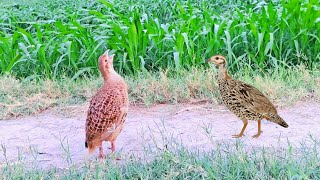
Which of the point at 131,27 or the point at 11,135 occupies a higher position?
the point at 131,27

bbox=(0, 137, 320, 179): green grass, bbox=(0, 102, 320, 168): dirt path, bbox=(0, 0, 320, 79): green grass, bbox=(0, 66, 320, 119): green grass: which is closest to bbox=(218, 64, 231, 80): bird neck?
bbox=(0, 102, 320, 168): dirt path

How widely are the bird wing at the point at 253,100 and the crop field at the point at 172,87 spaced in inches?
8.0

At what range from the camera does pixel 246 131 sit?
4.41 meters

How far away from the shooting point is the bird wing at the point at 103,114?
3.63 m

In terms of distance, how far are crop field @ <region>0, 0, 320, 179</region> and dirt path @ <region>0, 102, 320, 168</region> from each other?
15 millimetres

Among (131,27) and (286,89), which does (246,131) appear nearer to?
(286,89)

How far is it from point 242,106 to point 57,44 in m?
2.83

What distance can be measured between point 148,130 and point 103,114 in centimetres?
90

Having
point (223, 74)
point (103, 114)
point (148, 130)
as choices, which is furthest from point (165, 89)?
point (103, 114)

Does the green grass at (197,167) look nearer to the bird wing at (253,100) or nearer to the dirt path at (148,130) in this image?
the dirt path at (148,130)

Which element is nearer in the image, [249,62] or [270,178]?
[270,178]

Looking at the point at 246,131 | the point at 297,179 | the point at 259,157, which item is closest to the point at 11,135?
the point at 246,131

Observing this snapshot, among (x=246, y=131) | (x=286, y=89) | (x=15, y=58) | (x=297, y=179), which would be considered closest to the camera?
(x=297, y=179)

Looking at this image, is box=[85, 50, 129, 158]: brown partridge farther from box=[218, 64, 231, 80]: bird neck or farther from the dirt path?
box=[218, 64, 231, 80]: bird neck
